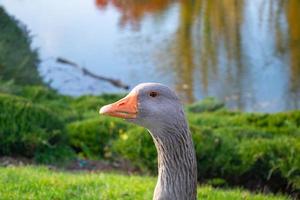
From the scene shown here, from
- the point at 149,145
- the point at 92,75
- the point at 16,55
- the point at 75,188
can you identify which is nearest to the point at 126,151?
the point at 149,145

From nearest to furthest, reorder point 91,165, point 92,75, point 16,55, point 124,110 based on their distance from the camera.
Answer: point 124,110, point 91,165, point 16,55, point 92,75

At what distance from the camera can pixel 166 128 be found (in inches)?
131

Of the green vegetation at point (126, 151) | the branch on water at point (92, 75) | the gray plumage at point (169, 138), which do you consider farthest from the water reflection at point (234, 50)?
the gray plumage at point (169, 138)

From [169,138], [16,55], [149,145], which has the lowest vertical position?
[169,138]

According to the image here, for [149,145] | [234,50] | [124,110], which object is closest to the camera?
[124,110]

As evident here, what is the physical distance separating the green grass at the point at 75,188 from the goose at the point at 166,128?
1.81m

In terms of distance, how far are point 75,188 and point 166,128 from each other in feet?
7.42

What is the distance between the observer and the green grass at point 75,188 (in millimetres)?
5100

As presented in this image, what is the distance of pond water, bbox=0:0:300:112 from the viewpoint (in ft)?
53.0

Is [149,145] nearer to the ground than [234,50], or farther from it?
nearer to the ground

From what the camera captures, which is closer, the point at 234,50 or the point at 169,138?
the point at 169,138

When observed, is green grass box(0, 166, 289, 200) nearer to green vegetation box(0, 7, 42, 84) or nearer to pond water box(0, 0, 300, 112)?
green vegetation box(0, 7, 42, 84)

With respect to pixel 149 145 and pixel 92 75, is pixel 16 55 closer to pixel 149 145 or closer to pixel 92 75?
pixel 92 75

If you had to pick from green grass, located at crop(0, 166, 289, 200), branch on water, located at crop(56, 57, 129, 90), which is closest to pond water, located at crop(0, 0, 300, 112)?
branch on water, located at crop(56, 57, 129, 90)
